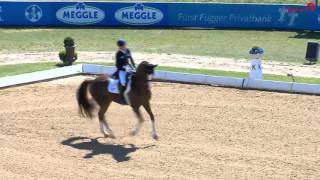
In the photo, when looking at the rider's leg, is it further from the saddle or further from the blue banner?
the blue banner

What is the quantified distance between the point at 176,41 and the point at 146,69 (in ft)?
59.5

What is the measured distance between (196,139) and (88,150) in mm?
2806

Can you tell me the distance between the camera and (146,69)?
1294cm

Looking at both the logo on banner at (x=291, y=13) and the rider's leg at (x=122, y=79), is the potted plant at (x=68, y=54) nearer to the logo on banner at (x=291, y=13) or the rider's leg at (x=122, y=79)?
the rider's leg at (x=122, y=79)

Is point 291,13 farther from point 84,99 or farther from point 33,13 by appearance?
point 84,99

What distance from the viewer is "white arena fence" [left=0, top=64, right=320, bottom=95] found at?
18.9m

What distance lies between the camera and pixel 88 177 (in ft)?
37.7

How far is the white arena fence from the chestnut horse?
6.24 meters

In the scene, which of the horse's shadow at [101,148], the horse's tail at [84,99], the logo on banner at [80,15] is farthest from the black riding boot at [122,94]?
the logo on banner at [80,15]

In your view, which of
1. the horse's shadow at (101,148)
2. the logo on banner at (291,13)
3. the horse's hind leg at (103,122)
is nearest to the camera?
the horse's shadow at (101,148)

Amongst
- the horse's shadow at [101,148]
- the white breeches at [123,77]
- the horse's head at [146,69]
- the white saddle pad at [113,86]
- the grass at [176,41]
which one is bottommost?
the horse's shadow at [101,148]

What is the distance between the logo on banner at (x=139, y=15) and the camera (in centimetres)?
3506

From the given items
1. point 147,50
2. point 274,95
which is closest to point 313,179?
point 274,95

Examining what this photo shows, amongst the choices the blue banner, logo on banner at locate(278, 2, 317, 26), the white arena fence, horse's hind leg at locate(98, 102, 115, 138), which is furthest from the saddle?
logo on banner at locate(278, 2, 317, 26)
